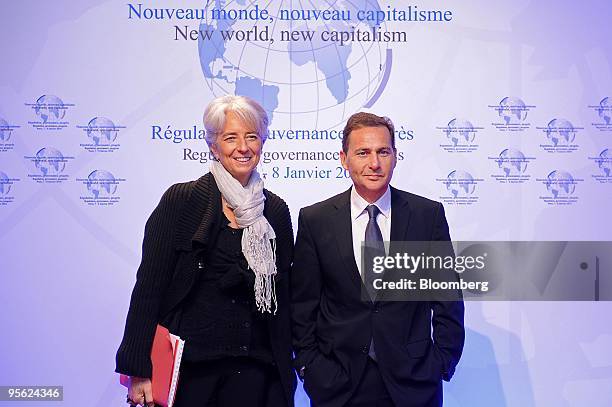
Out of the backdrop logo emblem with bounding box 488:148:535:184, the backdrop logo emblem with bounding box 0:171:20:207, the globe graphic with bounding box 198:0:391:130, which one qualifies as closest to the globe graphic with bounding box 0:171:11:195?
the backdrop logo emblem with bounding box 0:171:20:207

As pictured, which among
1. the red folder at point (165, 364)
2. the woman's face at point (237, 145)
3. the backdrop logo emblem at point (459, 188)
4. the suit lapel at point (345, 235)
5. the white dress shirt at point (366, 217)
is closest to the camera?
the red folder at point (165, 364)

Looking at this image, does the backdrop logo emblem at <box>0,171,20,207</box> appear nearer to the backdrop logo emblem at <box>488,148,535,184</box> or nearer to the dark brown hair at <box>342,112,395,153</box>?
the dark brown hair at <box>342,112,395,153</box>

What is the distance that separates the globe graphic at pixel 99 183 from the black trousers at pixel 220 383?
134cm

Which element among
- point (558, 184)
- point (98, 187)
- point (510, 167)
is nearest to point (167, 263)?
point (98, 187)

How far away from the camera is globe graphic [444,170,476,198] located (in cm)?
342

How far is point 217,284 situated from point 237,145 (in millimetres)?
513

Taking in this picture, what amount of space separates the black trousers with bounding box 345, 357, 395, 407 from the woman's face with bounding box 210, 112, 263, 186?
90 centimetres

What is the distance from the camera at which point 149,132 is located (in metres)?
3.43

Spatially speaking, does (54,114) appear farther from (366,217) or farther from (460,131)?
(460,131)

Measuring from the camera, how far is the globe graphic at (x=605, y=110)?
3475 mm

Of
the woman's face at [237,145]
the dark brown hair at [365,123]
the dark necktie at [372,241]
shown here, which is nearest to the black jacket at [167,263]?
the woman's face at [237,145]

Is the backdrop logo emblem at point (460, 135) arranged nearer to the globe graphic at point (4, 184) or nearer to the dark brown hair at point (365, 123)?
the dark brown hair at point (365, 123)

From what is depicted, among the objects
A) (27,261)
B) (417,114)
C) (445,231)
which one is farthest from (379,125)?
(27,261)

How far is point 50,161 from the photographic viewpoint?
345cm
